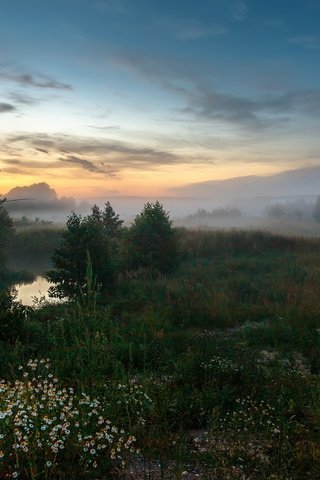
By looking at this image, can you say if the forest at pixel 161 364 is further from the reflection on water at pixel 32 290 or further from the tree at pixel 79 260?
the reflection on water at pixel 32 290

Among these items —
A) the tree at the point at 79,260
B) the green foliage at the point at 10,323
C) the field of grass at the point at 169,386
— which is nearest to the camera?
the field of grass at the point at 169,386

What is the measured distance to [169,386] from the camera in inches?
244

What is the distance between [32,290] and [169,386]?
20.8 meters

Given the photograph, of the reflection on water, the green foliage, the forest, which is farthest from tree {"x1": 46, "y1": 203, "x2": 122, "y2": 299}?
the green foliage

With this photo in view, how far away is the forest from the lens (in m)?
4.10

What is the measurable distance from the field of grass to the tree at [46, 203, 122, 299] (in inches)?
48.1

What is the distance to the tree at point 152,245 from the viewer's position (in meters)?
23.2

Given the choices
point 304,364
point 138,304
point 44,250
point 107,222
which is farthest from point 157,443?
point 44,250

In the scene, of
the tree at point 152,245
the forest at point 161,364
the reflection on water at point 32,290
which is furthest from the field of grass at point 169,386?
the reflection on water at point 32,290

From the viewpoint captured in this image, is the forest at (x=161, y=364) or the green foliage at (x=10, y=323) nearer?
the forest at (x=161, y=364)

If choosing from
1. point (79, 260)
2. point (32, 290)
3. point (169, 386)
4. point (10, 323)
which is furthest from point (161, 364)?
point (32, 290)

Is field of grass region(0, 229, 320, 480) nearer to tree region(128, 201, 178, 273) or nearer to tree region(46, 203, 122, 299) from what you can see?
tree region(46, 203, 122, 299)

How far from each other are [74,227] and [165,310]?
674 cm

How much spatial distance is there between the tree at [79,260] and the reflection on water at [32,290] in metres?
4.17
